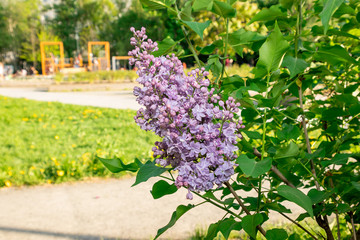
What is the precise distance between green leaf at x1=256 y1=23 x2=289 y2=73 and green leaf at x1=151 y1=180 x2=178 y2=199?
1.44 feet

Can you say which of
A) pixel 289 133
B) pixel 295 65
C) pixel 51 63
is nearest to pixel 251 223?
pixel 289 133

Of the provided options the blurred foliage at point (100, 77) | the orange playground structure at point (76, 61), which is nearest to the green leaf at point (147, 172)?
the blurred foliage at point (100, 77)

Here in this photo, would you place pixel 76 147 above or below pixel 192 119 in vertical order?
below

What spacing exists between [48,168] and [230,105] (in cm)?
372

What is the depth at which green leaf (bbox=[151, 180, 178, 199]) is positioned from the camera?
3.37 ft

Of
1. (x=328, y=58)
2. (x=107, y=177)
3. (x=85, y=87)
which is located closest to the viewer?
(x=328, y=58)

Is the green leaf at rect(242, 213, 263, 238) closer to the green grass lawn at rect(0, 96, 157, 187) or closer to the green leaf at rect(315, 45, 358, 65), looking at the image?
the green leaf at rect(315, 45, 358, 65)

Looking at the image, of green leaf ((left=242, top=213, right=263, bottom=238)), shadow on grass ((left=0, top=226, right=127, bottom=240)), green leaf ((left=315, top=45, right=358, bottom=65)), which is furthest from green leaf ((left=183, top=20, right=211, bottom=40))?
shadow on grass ((left=0, top=226, right=127, bottom=240))

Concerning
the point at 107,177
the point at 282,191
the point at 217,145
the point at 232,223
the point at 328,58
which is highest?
the point at 328,58

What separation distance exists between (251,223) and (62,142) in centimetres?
483

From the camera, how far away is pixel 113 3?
180ft

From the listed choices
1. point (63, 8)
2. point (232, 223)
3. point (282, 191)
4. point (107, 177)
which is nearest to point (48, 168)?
point (107, 177)

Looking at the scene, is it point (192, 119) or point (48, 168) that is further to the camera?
point (48, 168)

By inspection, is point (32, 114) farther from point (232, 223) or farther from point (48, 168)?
point (232, 223)
